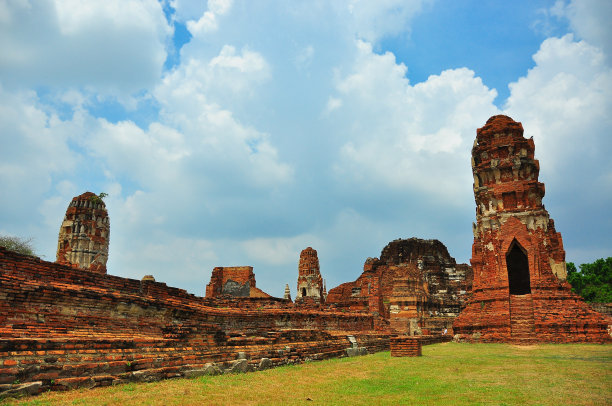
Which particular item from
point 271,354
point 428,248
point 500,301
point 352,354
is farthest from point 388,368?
point 428,248

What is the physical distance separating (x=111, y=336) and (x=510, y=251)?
14730mm

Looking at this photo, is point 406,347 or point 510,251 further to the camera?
point 510,251

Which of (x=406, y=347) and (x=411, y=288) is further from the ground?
(x=411, y=288)

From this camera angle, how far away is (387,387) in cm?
650

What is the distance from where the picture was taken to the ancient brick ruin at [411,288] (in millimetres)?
23750

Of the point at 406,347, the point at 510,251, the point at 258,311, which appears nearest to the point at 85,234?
the point at 258,311

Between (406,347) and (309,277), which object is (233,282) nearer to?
(309,277)

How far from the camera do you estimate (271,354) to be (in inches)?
344

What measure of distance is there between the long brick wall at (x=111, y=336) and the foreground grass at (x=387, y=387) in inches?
12.7

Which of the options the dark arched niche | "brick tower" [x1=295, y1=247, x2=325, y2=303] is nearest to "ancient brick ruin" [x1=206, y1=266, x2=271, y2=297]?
"brick tower" [x1=295, y1=247, x2=325, y2=303]

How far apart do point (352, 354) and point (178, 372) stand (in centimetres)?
620

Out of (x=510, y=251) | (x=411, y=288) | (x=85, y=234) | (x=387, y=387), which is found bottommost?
(x=387, y=387)

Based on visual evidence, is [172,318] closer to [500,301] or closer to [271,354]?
[271,354]

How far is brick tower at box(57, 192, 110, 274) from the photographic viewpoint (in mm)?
21109
